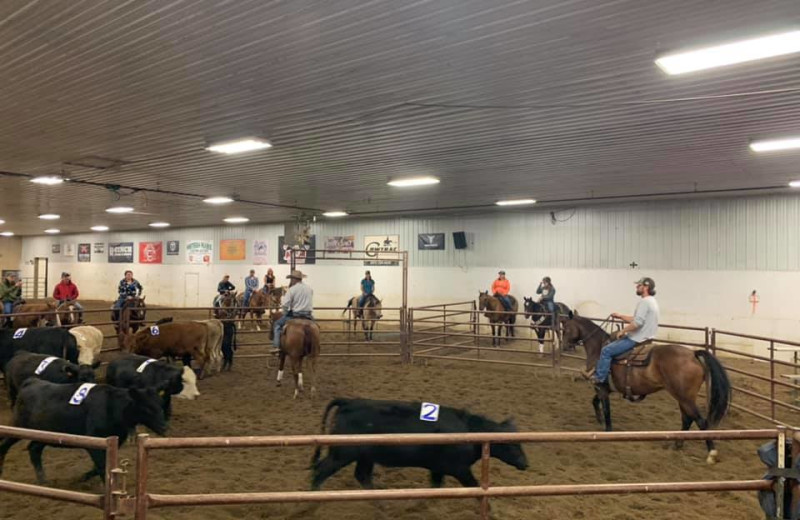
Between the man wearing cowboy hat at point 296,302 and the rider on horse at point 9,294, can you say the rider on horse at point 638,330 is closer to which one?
the man wearing cowboy hat at point 296,302

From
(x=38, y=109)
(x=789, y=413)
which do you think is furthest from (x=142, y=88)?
(x=789, y=413)

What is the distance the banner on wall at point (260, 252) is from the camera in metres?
21.0

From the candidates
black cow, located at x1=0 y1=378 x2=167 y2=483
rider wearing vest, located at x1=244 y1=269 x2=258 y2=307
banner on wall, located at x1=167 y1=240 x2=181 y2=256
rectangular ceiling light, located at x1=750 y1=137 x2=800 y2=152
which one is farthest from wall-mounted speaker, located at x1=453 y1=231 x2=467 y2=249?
banner on wall, located at x1=167 y1=240 x2=181 y2=256

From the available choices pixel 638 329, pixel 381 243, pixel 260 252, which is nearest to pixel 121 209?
pixel 260 252

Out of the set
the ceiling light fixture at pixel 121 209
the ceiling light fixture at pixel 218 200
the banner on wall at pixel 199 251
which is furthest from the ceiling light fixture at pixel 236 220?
the ceiling light fixture at pixel 218 200

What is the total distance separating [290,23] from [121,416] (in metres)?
3.41

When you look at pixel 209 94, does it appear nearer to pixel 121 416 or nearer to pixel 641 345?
pixel 121 416

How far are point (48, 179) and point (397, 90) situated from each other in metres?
9.64

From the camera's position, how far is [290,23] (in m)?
3.77

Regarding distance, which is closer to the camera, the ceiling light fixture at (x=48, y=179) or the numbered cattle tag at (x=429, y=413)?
the numbered cattle tag at (x=429, y=413)

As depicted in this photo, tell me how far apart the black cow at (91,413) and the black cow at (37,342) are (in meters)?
3.29

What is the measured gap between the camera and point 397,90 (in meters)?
5.20

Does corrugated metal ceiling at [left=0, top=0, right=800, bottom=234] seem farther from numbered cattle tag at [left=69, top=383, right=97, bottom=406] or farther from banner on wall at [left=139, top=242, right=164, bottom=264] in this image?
banner on wall at [left=139, top=242, right=164, bottom=264]

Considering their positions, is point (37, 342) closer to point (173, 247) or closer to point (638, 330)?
point (638, 330)
